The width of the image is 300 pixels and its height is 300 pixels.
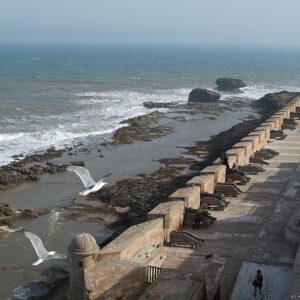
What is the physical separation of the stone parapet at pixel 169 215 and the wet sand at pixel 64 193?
3263 mm

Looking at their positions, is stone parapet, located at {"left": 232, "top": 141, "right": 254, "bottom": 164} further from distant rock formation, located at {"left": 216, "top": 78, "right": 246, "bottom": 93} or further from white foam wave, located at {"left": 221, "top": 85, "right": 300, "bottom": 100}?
A: distant rock formation, located at {"left": 216, "top": 78, "right": 246, "bottom": 93}

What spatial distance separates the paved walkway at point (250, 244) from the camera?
11359 millimetres

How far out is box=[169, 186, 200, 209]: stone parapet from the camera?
1506cm

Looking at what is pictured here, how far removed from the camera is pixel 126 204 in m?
19.9

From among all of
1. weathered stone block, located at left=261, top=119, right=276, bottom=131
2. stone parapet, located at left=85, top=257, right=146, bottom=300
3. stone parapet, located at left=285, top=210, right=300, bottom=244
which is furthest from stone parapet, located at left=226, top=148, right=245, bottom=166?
stone parapet, located at left=85, top=257, right=146, bottom=300

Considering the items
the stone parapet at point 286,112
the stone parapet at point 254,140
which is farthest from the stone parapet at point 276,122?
the stone parapet at point 254,140

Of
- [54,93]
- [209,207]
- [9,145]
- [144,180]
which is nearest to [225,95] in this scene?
[54,93]

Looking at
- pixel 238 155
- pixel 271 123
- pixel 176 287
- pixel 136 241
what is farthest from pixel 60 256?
pixel 271 123

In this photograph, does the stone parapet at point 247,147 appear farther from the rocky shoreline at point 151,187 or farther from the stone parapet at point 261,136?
the rocky shoreline at point 151,187

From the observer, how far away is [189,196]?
49.8ft

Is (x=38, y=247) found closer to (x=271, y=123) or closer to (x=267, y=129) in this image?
(x=267, y=129)

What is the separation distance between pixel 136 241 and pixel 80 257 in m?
2.22

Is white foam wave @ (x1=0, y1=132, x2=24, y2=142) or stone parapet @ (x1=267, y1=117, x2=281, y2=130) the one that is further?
white foam wave @ (x1=0, y1=132, x2=24, y2=142)

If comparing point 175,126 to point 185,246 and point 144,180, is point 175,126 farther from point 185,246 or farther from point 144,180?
point 185,246
